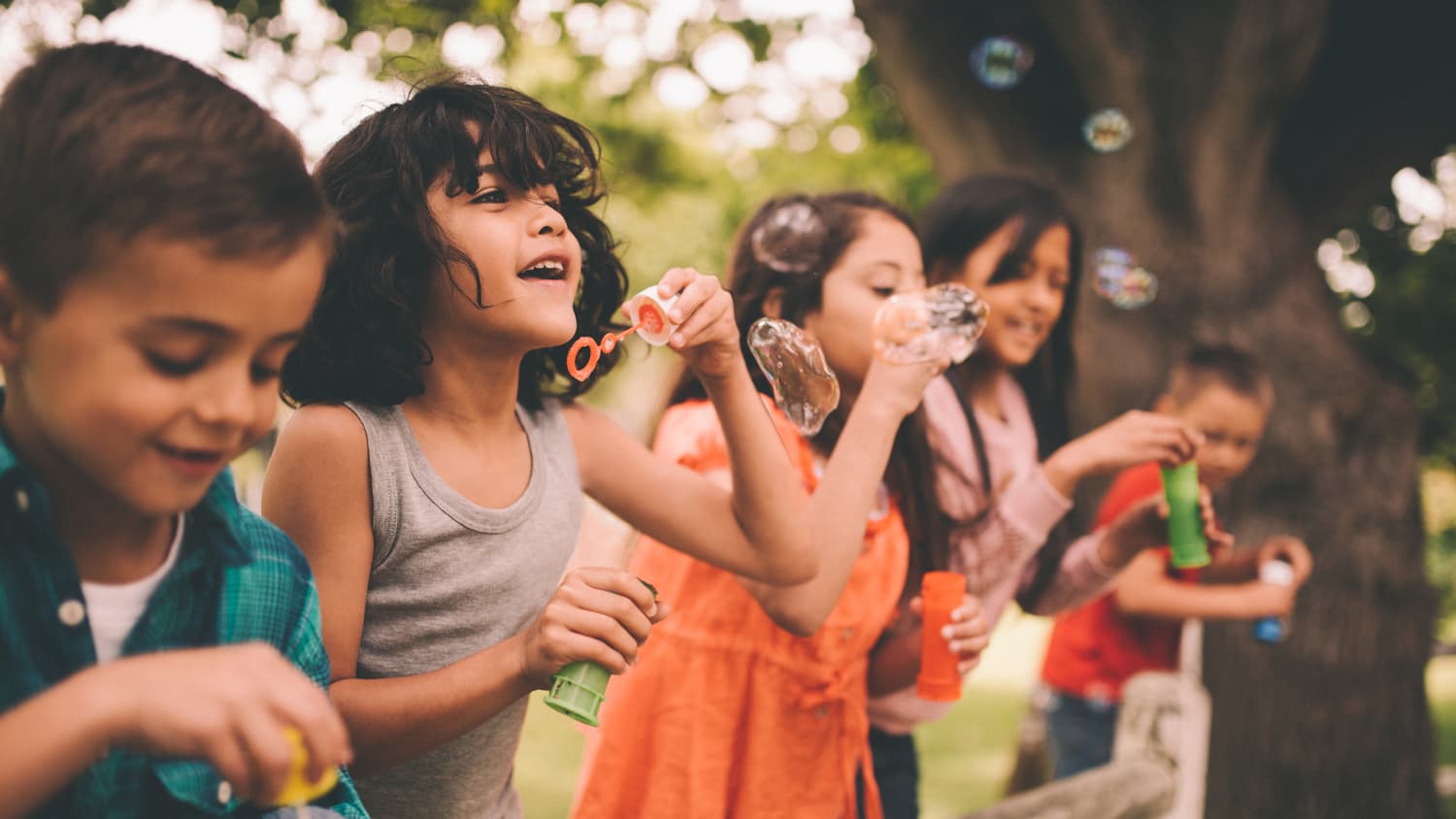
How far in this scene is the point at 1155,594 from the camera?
2.85m

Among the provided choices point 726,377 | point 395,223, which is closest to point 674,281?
point 726,377

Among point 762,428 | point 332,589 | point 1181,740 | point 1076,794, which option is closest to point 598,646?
point 332,589

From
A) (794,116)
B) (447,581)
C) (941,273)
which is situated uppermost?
(794,116)

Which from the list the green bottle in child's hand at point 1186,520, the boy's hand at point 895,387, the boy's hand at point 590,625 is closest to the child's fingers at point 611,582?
the boy's hand at point 590,625

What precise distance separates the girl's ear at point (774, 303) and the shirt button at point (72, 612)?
131 centimetres

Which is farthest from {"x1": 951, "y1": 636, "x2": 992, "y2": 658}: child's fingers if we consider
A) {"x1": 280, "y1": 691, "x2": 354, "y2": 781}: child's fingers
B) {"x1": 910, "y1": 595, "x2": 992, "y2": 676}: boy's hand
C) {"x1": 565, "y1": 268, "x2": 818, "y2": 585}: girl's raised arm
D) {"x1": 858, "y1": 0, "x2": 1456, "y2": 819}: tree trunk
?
{"x1": 858, "y1": 0, "x2": 1456, "y2": 819}: tree trunk

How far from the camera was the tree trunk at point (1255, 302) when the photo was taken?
4.25 meters

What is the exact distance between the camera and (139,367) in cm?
85

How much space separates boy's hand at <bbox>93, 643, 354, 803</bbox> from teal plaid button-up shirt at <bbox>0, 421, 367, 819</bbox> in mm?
168

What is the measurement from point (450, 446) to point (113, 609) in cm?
51

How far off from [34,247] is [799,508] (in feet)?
3.42

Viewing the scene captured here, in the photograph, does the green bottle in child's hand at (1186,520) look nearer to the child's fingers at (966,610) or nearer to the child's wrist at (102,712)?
the child's fingers at (966,610)

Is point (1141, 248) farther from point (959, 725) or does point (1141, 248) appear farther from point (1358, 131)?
point (959, 725)

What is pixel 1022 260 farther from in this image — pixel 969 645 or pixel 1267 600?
pixel 1267 600
